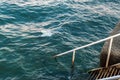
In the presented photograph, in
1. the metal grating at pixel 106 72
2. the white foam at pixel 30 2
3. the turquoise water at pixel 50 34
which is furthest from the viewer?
the white foam at pixel 30 2

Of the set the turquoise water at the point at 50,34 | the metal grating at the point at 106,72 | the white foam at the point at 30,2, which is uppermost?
the white foam at the point at 30,2

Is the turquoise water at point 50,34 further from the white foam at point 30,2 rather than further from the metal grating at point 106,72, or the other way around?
the metal grating at point 106,72

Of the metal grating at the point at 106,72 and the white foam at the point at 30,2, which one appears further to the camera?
the white foam at the point at 30,2

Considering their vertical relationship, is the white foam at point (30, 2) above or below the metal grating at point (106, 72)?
above

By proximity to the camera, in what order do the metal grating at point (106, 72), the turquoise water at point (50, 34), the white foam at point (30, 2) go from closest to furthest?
the metal grating at point (106, 72), the turquoise water at point (50, 34), the white foam at point (30, 2)

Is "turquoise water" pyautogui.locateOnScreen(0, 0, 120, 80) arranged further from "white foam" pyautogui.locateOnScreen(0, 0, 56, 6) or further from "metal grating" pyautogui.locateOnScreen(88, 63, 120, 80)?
A: "metal grating" pyautogui.locateOnScreen(88, 63, 120, 80)

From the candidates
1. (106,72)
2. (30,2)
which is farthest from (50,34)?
(106,72)

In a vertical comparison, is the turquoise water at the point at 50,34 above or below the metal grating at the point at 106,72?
above

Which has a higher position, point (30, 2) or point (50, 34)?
point (30, 2)

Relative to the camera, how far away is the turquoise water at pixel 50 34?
14.8m

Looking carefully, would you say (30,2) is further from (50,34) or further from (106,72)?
(106,72)

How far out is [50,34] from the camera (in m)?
18.9

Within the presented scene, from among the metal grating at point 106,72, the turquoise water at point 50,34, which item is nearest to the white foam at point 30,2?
the turquoise water at point 50,34

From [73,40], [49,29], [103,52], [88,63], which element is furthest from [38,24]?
[103,52]
